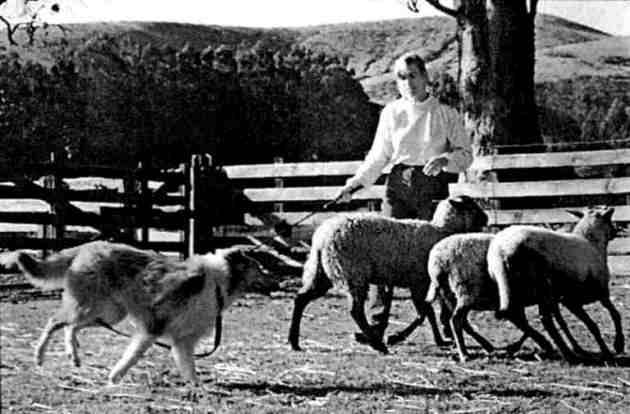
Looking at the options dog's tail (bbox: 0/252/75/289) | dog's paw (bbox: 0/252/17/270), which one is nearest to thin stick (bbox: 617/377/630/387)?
dog's tail (bbox: 0/252/75/289)

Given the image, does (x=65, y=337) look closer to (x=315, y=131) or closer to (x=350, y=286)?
(x=315, y=131)

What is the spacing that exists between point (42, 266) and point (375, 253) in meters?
1.86

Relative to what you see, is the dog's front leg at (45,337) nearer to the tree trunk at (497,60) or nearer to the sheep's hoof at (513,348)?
the sheep's hoof at (513,348)

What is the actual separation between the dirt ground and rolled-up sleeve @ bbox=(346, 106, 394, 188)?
582mm

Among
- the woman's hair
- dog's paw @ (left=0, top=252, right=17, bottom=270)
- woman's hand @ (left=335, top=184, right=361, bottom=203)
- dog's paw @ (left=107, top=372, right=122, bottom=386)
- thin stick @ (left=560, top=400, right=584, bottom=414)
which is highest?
the woman's hair

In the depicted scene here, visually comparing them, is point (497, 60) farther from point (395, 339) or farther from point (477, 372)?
point (477, 372)

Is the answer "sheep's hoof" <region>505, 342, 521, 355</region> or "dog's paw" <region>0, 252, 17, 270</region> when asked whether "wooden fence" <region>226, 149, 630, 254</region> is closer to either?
"sheep's hoof" <region>505, 342, 521, 355</region>

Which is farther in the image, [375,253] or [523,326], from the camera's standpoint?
[375,253]

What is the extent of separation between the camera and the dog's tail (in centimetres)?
214

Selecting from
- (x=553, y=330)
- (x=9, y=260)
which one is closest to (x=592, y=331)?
(x=553, y=330)

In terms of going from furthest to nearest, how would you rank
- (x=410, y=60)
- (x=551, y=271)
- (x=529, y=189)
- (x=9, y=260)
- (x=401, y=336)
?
(x=529, y=189) → (x=401, y=336) → (x=551, y=271) → (x=410, y=60) → (x=9, y=260)

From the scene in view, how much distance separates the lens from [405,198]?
405 centimetres

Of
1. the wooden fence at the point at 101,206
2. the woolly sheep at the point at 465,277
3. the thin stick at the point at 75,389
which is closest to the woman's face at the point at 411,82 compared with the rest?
the woolly sheep at the point at 465,277

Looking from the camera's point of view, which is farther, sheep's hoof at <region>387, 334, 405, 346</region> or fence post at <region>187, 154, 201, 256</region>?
sheep's hoof at <region>387, 334, 405, 346</region>
